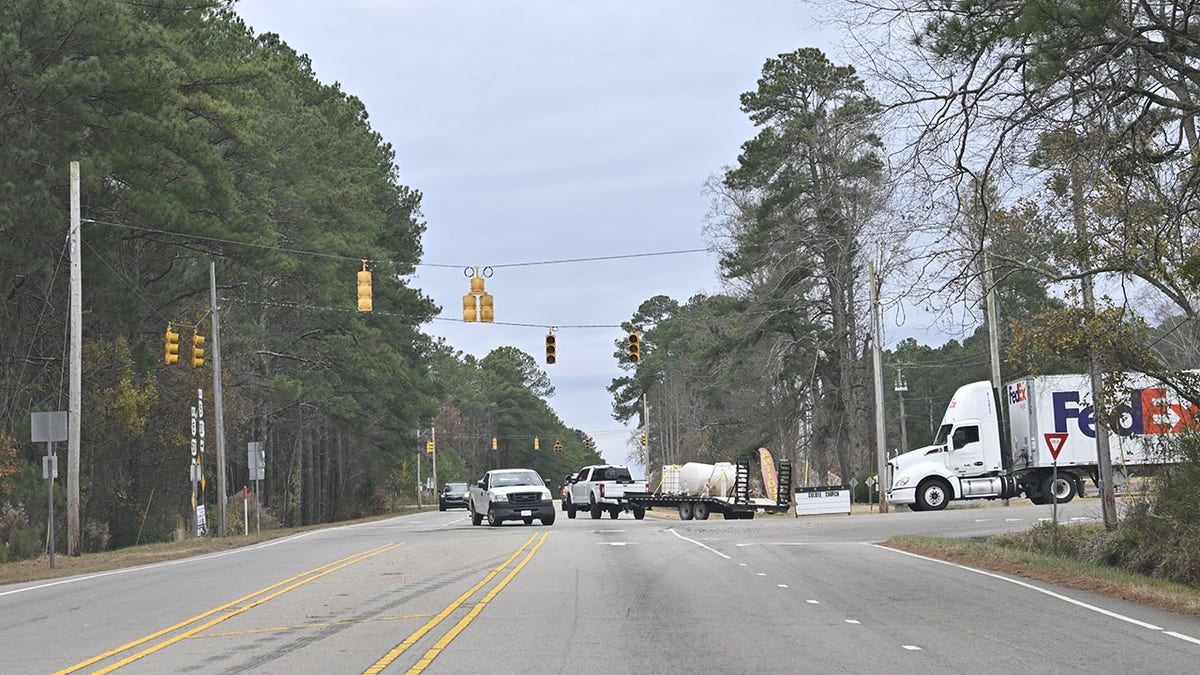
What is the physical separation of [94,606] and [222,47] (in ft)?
94.5

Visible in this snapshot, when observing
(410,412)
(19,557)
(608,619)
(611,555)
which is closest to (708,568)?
(611,555)

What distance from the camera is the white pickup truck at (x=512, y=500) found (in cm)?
4050

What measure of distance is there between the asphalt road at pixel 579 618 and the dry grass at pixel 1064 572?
1.99ft

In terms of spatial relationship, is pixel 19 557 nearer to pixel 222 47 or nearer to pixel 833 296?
pixel 222 47

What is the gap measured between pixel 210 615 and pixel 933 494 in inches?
1332

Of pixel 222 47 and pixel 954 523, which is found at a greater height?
pixel 222 47

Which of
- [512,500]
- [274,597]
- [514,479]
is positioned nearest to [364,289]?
[274,597]

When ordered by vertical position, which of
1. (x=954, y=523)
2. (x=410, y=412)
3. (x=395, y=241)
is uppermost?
(x=395, y=241)

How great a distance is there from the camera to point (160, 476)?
45875 mm

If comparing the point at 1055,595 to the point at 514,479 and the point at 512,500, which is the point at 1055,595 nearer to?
the point at 512,500

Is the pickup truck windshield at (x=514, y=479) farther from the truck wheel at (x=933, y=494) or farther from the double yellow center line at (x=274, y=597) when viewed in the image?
the double yellow center line at (x=274, y=597)

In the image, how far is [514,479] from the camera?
4197 cm

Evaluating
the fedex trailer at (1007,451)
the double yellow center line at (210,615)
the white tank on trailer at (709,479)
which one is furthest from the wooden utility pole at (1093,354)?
the white tank on trailer at (709,479)

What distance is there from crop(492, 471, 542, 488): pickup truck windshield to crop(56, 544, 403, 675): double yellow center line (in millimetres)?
17264
